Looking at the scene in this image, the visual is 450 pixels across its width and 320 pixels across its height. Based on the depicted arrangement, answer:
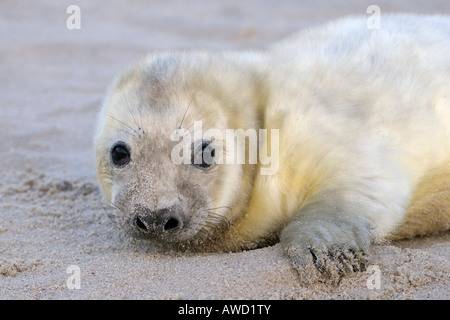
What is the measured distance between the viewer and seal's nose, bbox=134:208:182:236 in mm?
2578

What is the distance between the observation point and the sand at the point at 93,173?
238 centimetres

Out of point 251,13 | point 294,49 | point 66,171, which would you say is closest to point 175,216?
point 294,49

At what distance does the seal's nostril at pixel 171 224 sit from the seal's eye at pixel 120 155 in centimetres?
34

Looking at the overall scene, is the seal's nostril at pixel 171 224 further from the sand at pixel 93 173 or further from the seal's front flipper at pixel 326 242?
the seal's front flipper at pixel 326 242

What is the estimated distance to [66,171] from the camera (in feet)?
13.8

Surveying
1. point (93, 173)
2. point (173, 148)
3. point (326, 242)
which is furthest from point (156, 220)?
point (93, 173)

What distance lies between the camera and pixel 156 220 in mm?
2582

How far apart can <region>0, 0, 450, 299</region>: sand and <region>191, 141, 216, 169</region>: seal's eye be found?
366 mm

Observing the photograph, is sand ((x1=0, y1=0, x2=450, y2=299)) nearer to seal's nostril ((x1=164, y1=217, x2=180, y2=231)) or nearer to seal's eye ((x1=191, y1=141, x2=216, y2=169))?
seal's nostril ((x1=164, y1=217, x2=180, y2=231))

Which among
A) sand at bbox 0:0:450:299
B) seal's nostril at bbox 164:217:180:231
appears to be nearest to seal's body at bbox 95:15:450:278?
seal's nostril at bbox 164:217:180:231

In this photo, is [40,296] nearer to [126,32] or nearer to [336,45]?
[336,45]

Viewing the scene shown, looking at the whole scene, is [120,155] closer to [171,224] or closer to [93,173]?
[171,224]

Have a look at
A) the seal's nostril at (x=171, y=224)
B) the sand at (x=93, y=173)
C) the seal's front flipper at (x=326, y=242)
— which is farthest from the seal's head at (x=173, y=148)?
the seal's front flipper at (x=326, y=242)

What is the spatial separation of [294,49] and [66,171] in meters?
1.69
